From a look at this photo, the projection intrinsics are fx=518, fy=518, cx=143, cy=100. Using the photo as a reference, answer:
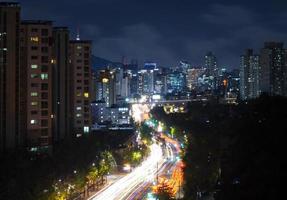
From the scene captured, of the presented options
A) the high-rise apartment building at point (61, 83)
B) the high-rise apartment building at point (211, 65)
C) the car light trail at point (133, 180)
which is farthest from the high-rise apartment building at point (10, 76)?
the high-rise apartment building at point (211, 65)

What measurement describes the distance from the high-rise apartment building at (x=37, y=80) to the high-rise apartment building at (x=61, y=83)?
2241 millimetres

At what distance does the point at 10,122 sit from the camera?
48.5ft

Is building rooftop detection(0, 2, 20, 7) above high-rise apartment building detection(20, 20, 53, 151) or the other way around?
above

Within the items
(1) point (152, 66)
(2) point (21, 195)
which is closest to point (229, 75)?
(1) point (152, 66)

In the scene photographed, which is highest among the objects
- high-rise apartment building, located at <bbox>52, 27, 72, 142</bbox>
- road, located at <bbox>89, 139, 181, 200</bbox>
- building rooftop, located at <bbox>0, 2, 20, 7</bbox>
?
building rooftop, located at <bbox>0, 2, 20, 7</bbox>

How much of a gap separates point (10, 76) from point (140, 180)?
5.08 m

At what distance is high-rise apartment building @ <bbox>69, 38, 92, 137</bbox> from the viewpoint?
70.3ft

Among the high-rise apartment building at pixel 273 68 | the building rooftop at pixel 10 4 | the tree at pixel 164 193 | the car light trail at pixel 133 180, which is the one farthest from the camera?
the high-rise apartment building at pixel 273 68

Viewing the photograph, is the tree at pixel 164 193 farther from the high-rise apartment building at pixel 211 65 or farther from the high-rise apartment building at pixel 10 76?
the high-rise apartment building at pixel 211 65

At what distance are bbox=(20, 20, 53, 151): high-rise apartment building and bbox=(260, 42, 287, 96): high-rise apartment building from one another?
21.1m

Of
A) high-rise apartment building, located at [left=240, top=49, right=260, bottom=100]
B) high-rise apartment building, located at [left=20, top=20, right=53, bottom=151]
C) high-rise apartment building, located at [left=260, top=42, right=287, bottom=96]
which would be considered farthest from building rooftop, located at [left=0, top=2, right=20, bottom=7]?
high-rise apartment building, located at [left=240, top=49, right=260, bottom=100]

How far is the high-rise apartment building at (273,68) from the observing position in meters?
34.8

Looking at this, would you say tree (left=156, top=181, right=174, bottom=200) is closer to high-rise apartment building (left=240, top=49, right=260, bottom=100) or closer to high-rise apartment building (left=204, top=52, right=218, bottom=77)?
high-rise apartment building (left=240, top=49, right=260, bottom=100)

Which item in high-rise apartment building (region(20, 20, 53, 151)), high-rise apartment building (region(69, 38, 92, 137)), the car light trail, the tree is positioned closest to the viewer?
the tree
